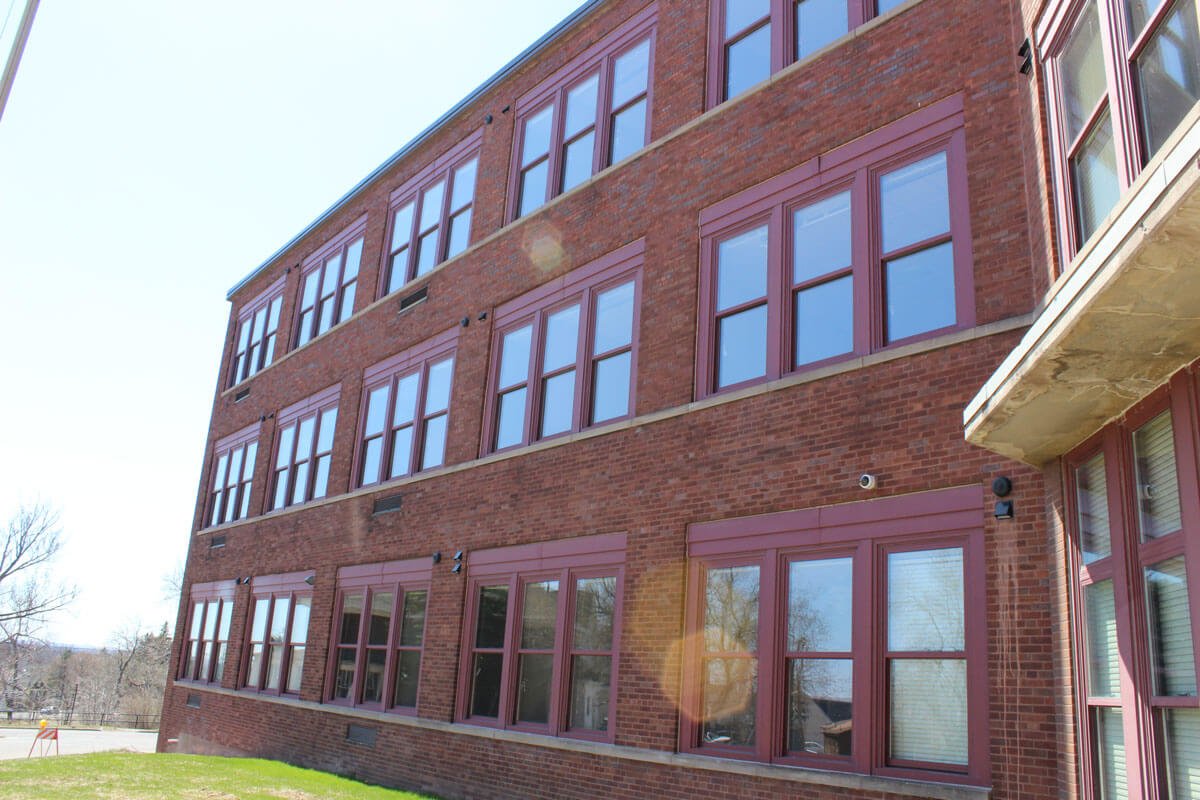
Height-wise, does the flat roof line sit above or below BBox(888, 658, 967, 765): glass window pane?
above

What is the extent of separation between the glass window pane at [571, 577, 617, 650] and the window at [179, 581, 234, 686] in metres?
11.8

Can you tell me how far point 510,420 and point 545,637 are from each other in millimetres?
3202

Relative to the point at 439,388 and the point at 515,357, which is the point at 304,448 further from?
the point at 515,357

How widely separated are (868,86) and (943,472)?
164 inches

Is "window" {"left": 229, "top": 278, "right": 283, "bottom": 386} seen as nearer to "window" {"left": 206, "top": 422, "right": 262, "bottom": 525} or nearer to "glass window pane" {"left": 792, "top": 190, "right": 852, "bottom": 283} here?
"window" {"left": 206, "top": 422, "right": 262, "bottom": 525}

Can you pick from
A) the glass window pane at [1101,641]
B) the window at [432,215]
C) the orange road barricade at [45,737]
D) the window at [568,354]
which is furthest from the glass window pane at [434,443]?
the orange road barricade at [45,737]

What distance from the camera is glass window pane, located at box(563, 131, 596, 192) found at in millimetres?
13421

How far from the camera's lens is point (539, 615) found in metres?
11.7

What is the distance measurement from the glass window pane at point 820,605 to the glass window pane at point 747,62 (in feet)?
18.5

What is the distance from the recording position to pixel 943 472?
7812mm

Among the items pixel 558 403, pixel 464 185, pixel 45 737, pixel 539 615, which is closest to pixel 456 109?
pixel 464 185

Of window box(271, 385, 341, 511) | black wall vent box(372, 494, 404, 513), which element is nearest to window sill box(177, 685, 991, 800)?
black wall vent box(372, 494, 404, 513)

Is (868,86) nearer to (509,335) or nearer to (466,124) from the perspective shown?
(509,335)

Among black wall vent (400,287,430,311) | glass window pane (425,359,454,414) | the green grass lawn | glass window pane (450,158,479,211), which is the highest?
glass window pane (450,158,479,211)
